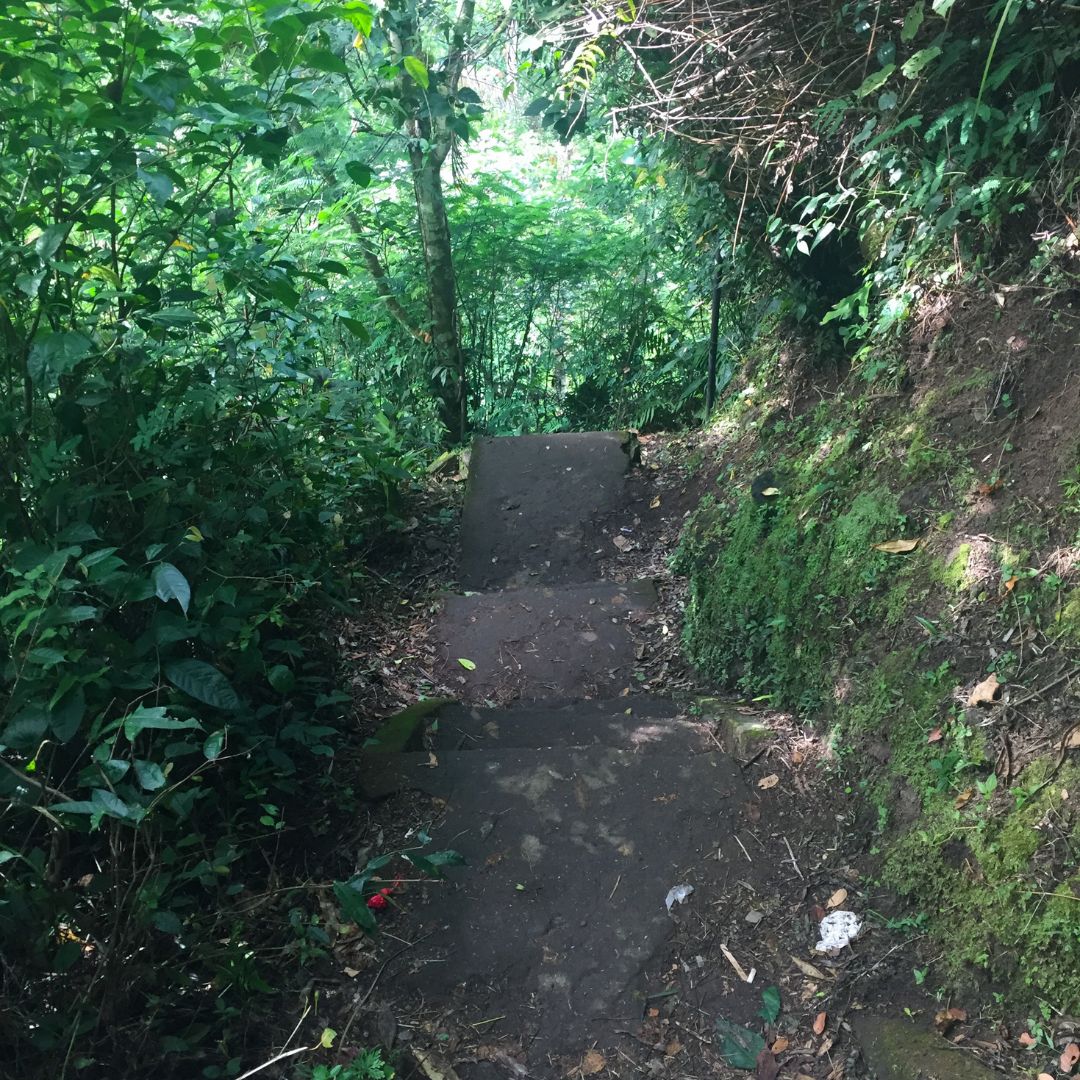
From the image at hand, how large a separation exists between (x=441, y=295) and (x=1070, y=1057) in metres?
7.31

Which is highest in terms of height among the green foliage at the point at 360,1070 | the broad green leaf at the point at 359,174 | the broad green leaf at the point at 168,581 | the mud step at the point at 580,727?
the broad green leaf at the point at 359,174

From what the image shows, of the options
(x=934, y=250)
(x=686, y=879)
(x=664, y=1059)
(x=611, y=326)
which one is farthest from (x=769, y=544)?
(x=611, y=326)

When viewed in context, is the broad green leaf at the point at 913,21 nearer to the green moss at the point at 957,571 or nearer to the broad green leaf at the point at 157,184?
the green moss at the point at 957,571

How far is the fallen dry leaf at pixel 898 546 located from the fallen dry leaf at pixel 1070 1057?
171cm

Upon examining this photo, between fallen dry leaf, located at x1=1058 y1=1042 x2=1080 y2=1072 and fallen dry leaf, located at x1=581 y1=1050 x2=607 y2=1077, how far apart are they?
3.86 feet

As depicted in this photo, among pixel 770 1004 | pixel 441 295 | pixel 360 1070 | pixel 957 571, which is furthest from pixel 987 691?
pixel 441 295

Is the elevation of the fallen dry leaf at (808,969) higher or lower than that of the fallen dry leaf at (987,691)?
lower

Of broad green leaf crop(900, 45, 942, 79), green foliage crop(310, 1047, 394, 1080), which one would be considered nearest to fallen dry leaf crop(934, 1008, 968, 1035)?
green foliage crop(310, 1047, 394, 1080)

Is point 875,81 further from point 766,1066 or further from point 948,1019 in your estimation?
point 766,1066

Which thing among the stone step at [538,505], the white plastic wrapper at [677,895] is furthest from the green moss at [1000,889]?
the stone step at [538,505]

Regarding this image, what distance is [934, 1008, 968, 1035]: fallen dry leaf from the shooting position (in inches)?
92.4

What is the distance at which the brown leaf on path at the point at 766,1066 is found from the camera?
244cm

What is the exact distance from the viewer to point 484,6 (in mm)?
8656

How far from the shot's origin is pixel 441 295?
321 inches
